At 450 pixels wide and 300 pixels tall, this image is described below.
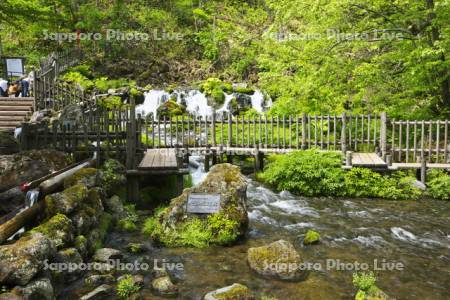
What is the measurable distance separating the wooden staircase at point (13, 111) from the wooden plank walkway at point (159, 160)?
21.7 ft

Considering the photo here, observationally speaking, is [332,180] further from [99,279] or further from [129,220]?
[99,279]

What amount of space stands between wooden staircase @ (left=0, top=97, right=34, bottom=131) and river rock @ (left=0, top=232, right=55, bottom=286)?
1227cm

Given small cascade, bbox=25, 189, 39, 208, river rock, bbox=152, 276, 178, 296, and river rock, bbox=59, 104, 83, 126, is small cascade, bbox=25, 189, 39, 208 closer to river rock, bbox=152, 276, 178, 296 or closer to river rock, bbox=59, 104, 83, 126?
river rock, bbox=152, 276, 178, 296

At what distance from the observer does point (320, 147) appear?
1482 centimetres

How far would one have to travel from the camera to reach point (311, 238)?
27.0 ft

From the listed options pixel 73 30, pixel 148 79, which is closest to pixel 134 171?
pixel 148 79

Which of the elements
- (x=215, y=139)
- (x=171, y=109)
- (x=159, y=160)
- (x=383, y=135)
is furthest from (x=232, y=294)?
(x=171, y=109)

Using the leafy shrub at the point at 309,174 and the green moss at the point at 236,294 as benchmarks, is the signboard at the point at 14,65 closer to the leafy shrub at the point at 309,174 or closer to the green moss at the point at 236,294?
the leafy shrub at the point at 309,174

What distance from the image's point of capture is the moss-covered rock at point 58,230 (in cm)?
635

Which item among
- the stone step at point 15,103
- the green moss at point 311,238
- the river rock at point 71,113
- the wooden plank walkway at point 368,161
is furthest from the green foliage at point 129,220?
the stone step at point 15,103

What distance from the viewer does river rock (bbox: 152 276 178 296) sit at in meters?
5.96

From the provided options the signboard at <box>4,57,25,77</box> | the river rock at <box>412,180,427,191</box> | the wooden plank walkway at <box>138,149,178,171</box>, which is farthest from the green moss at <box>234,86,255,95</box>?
the river rock at <box>412,180,427,191</box>

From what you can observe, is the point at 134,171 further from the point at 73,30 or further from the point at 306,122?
the point at 73,30

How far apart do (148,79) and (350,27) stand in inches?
803
